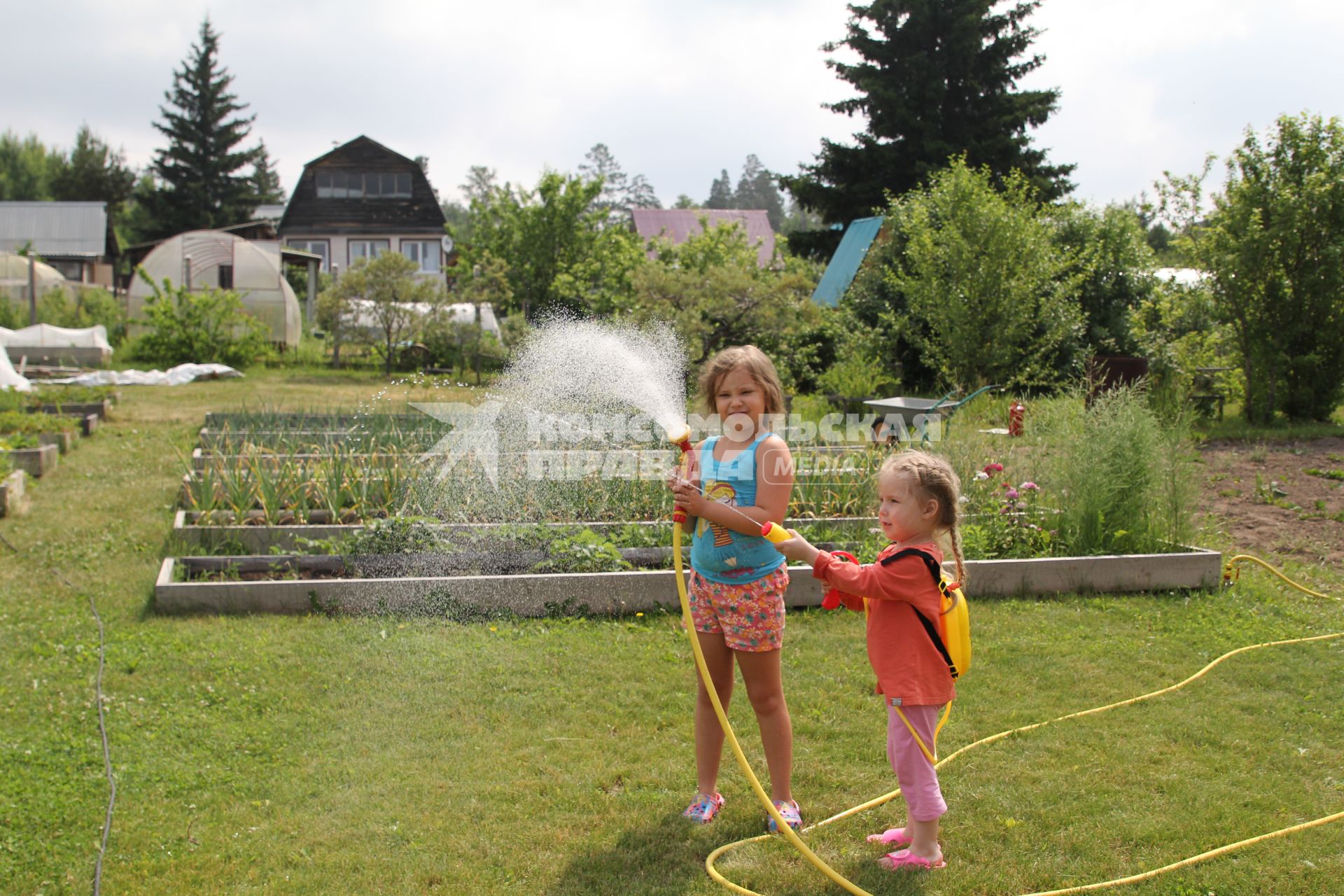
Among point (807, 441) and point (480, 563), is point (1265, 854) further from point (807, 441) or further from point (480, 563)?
point (807, 441)

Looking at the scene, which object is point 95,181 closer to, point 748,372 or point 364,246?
point 364,246

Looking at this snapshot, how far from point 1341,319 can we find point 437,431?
37.4ft

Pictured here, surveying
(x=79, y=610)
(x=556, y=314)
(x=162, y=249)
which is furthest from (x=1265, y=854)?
(x=162, y=249)

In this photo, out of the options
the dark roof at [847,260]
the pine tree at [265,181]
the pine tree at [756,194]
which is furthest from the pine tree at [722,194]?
the dark roof at [847,260]

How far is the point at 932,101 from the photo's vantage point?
24.6 metres

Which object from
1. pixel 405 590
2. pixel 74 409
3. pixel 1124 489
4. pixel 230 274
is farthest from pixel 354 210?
pixel 1124 489

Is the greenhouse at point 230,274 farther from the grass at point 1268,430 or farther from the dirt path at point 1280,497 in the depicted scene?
the dirt path at point 1280,497

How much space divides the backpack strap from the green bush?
20627mm

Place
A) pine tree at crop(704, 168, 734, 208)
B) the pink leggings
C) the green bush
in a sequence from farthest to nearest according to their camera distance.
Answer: pine tree at crop(704, 168, 734, 208), the green bush, the pink leggings

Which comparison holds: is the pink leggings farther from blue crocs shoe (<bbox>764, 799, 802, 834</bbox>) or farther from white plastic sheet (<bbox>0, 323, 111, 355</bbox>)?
white plastic sheet (<bbox>0, 323, 111, 355</bbox>)

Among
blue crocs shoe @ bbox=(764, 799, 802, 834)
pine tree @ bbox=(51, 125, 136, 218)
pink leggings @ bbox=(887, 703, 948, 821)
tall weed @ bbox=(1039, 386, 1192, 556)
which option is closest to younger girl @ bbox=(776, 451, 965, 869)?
pink leggings @ bbox=(887, 703, 948, 821)

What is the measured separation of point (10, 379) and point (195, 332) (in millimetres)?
6510

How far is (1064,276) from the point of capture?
54.4 feet

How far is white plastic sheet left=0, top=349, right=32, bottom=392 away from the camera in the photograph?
1356 centimetres
